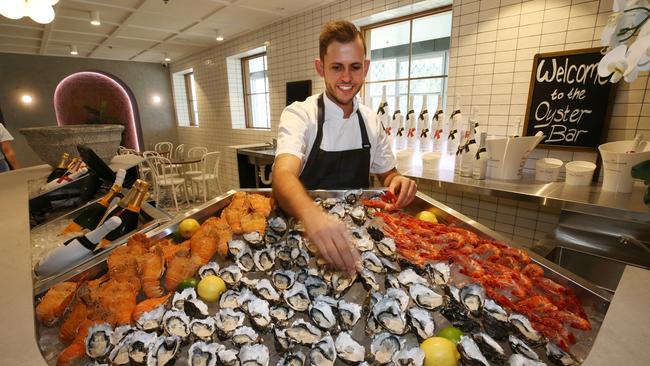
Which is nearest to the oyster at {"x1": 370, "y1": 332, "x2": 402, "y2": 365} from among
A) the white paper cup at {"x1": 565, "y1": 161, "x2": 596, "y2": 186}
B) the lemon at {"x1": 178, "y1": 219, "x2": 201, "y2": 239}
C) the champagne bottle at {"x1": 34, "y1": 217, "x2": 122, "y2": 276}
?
the lemon at {"x1": 178, "y1": 219, "x2": 201, "y2": 239}

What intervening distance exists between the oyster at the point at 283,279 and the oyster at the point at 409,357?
364 millimetres

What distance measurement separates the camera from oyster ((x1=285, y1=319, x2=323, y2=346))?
705mm

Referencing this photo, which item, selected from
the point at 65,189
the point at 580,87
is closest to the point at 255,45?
the point at 65,189

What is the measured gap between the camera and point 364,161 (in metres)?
1.86

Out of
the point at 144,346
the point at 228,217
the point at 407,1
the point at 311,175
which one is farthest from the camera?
the point at 407,1

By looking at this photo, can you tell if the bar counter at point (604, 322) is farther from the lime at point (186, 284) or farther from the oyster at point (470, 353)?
the lime at point (186, 284)

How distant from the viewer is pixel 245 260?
1.00 meters

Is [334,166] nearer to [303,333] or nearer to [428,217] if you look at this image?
[428,217]

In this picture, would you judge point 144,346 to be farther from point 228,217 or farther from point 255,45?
point 255,45

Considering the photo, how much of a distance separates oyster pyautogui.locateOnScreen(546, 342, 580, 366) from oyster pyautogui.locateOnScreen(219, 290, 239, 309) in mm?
735

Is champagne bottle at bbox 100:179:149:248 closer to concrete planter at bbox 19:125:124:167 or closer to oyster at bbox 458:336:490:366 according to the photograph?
concrete planter at bbox 19:125:124:167

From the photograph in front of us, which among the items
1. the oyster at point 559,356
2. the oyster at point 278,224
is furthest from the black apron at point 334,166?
the oyster at point 559,356

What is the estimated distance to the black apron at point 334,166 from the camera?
176 cm

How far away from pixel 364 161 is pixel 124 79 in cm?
923
